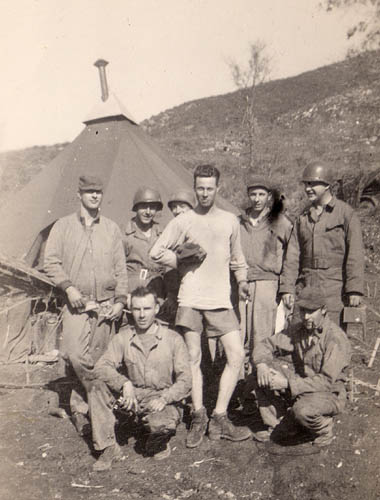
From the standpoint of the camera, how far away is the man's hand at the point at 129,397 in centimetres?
333

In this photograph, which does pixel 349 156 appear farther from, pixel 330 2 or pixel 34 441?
pixel 34 441

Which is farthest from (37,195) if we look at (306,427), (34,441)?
(306,427)

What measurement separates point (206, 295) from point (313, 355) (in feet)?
2.78

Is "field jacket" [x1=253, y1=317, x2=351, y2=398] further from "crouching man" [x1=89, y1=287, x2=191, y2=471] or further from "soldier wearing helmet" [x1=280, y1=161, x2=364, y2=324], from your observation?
"crouching man" [x1=89, y1=287, x2=191, y2=471]

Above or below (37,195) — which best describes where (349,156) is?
above

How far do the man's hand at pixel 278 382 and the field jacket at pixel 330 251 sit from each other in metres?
0.78

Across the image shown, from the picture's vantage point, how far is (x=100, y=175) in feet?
21.7

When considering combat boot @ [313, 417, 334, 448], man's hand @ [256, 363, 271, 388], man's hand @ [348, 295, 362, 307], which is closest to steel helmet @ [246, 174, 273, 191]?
man's hand @ [348, 295, 362, 307]

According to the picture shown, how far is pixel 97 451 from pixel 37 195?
13.3ft

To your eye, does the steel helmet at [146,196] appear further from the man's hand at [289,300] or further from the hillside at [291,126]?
Result: the hillside at [291,126]

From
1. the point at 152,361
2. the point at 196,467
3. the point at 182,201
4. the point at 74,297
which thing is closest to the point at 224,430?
the point at 196,467

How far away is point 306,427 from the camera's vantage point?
3461mm

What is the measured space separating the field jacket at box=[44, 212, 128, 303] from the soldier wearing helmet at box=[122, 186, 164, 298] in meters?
0.48

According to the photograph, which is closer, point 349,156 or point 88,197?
point 88,197
